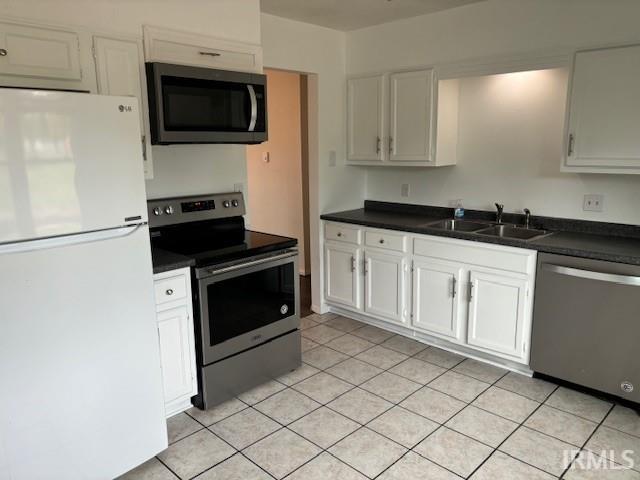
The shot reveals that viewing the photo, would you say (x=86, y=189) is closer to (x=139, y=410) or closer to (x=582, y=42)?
(x=139, y=410)

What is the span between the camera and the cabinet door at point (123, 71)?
2355mm

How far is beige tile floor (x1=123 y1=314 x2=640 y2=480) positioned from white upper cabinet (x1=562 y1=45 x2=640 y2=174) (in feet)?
4.55

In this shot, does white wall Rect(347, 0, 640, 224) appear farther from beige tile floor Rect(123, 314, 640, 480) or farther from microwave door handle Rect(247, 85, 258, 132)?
microwave door handle Rect(247, 85, 258, 132)

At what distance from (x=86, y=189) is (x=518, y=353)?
259 cm

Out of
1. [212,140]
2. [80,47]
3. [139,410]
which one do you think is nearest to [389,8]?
[212,140]

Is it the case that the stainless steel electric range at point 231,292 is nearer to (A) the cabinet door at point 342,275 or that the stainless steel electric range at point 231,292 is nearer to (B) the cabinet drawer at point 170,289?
(B) the cabinet drawer at point 170,289

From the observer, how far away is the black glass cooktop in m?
2.65

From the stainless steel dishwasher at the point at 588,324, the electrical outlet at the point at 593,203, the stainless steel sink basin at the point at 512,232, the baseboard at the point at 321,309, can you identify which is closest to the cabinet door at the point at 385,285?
the baseboard at the point at 321,309

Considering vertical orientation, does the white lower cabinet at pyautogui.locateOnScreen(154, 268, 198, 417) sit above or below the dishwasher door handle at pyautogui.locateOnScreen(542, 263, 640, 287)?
below

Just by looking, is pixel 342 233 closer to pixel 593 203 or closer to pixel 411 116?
pixel 411 116

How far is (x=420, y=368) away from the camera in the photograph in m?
3.21

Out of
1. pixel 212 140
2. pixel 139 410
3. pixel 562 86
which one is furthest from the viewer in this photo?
pixel 562 86

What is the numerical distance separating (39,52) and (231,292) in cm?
147

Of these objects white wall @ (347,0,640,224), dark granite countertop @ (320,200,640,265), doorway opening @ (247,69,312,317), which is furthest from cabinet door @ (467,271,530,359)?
doorway opening @ (247,69,312,317)
